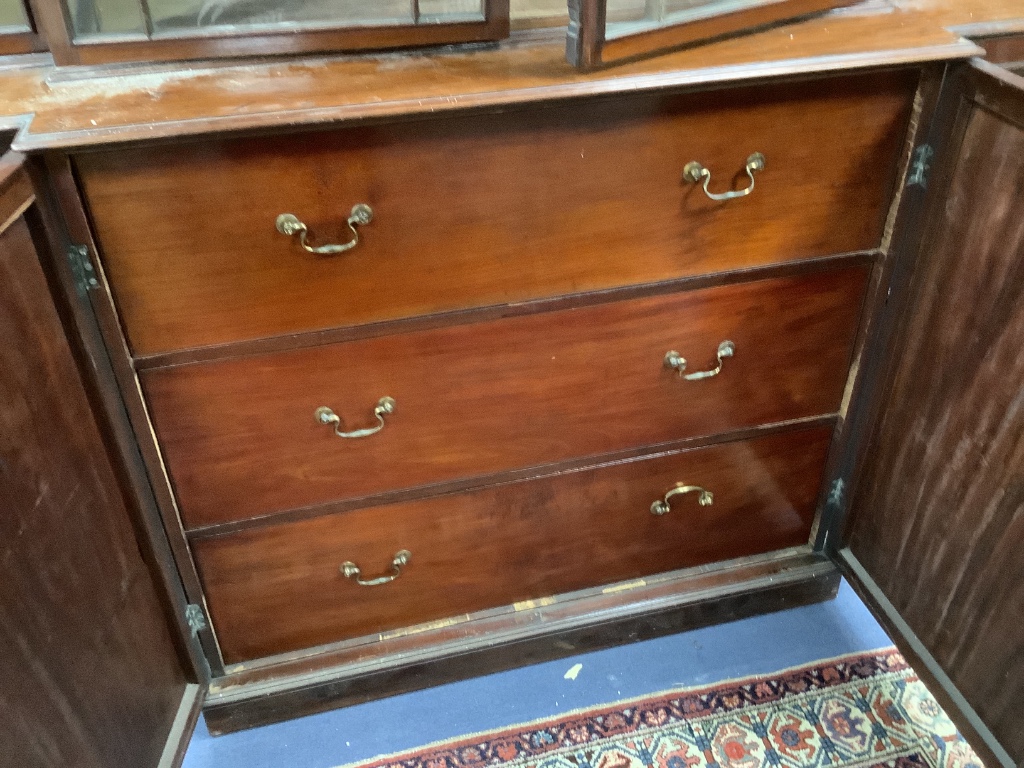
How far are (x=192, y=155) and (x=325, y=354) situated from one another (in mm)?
272

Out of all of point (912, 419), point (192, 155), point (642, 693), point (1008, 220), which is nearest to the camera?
point (192, 155)

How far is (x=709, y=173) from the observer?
99 centimetres

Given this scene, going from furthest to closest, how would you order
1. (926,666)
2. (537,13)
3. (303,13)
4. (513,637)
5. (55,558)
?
(513,637) < (926,666) < (537,13) < (303,13) < (55,558)

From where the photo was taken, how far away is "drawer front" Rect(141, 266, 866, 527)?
1013mm

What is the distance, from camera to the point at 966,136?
1.00 m

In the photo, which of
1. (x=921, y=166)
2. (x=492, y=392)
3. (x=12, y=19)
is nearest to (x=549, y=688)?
(x=492, y=392)

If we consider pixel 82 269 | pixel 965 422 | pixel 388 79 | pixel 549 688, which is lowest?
pixel 549 688

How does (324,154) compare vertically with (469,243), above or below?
above

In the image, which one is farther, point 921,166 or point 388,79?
point 921,166

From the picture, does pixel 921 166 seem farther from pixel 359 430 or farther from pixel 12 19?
pixel 12 19

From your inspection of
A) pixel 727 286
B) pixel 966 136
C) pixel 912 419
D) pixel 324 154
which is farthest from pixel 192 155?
pixel 912 419

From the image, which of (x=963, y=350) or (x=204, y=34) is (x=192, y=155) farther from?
(x=963, y=350)

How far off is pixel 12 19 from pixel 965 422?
1.29 meters

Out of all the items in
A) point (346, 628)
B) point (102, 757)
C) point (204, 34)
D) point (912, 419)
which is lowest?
point (346, 628)
